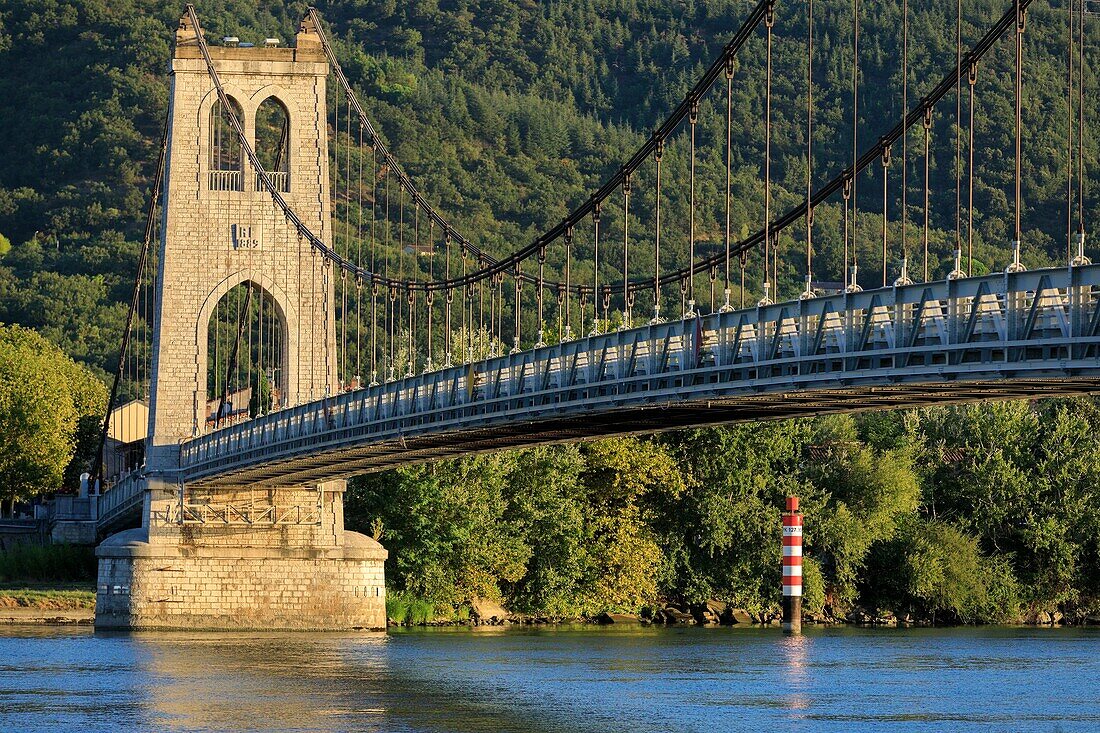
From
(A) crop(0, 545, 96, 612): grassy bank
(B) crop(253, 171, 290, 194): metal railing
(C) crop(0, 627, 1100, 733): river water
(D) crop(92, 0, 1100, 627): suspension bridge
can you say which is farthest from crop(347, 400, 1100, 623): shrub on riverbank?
(B) crop(253, 171, 290, 194): metal railing

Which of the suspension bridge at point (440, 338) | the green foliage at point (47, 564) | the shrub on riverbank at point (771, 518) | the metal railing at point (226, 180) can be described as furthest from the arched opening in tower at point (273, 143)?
the green foliage at point (47, 564)

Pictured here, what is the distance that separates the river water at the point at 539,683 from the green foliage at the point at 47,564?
10.9m

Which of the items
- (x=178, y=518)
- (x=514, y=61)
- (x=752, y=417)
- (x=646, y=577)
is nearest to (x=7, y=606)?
(x=178, y=518)

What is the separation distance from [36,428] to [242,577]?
96.7 ft

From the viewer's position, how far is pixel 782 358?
113 ft

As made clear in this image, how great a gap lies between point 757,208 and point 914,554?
5406 cm

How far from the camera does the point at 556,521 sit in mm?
67750

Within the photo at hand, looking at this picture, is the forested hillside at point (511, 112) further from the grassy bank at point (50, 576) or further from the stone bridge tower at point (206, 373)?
the stone bridge tower at point (206, 373)

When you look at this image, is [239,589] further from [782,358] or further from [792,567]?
[782,358]

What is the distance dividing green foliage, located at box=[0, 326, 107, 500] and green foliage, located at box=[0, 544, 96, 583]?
49.7ft

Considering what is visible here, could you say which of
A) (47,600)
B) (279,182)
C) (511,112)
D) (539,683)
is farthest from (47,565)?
(511,112)

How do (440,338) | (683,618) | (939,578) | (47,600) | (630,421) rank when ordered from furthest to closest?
(440,338), (683,618), (939,578), (47,600), (630,421)

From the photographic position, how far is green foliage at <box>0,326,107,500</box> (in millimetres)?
89438

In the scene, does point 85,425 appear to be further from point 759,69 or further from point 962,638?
point 759,69
